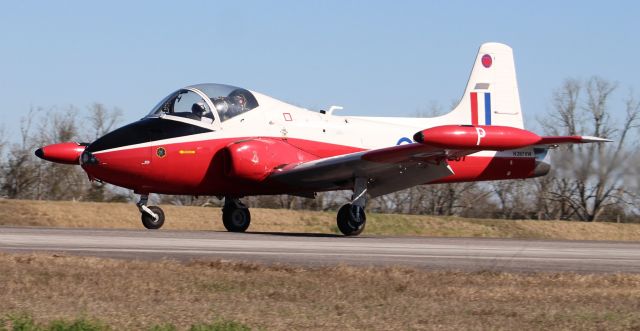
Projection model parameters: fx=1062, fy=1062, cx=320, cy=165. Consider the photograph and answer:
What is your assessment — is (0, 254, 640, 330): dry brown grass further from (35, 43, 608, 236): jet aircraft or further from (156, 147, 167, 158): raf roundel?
(156, 147, 167, 158): raf roundel

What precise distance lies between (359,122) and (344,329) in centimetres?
1564

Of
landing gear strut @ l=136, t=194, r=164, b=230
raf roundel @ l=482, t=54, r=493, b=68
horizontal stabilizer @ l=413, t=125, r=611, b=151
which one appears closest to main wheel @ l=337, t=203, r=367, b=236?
horizontal stabilizer @ l=413, t=125, r=611, b=151

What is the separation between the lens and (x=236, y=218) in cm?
2350

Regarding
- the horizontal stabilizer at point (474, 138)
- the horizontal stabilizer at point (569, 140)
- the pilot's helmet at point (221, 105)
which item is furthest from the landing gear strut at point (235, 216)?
the horizontal stabilizer at point (569, 140)

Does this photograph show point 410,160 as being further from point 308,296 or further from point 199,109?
point 308,296

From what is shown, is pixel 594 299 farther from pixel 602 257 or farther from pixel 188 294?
pixel 602 257

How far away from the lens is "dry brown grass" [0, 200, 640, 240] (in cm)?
3266

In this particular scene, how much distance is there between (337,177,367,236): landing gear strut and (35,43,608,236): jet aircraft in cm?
2

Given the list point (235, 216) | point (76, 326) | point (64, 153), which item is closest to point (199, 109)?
point (235, 216)

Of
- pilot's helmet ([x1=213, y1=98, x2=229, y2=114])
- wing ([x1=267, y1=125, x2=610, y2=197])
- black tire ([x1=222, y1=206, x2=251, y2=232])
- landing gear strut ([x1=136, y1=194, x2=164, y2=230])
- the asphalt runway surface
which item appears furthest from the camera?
black tire ([x1=222, y1=206, x2=251, y2=232])

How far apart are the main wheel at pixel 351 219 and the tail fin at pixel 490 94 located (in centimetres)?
522

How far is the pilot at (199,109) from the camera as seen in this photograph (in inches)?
864

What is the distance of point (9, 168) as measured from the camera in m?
50.3

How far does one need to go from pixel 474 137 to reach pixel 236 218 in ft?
21.7
